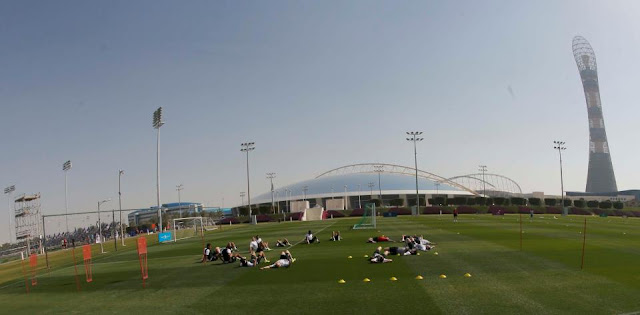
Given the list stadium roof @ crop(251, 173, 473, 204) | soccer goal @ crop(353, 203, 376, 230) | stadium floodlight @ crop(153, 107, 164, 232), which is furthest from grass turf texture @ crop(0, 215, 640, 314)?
stadium roof @ crop(251, 173, 473, 204)

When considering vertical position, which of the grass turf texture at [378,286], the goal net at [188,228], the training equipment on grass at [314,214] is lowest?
the training equipment on grass at [314,214]

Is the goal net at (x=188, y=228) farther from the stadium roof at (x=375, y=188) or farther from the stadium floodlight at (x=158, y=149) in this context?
the stadium roof at (x=375, y=188)

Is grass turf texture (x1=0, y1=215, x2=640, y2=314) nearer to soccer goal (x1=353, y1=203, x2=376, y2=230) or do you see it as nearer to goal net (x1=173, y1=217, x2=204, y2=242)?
soccer goal (x1=353, y1=203, x2=376, y2=230)

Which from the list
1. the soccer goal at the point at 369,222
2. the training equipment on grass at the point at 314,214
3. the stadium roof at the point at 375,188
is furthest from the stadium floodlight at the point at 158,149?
the stadium roof at the point at 375,188

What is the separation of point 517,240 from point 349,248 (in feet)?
38.1

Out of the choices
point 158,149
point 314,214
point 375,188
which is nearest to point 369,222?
point 158,149

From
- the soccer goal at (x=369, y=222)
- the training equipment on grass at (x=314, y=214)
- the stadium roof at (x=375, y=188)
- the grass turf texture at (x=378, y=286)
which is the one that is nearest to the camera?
the grass turf texture at (x=378, y=286)

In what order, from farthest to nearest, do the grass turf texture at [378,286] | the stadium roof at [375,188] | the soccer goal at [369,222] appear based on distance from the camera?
the stadium roof at [375,188]
the soccer goal at [369,222]
the grass turf texture at [378,286]

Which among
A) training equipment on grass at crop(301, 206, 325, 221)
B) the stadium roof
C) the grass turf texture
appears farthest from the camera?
the stadium roof

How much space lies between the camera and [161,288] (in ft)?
65.2

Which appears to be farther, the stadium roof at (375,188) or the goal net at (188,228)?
the stadium roof at (375,188)

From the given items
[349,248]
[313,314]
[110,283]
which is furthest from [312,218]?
[313,314]

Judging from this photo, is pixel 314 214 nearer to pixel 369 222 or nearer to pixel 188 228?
pixel 188 228

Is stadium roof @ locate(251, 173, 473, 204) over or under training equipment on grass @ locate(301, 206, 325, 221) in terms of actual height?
over
